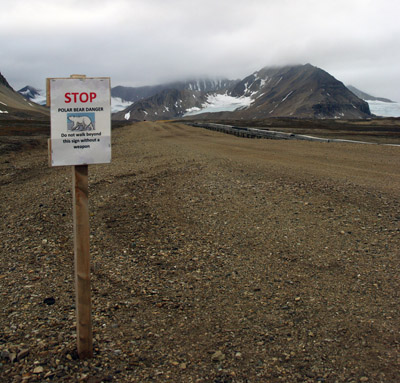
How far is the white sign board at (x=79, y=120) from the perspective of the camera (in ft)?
12.1

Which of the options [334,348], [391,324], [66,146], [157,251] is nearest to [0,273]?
[157,251]

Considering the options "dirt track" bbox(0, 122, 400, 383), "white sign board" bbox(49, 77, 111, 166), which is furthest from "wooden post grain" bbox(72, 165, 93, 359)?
"dirt track" bbox(0, 122, 400, 383)

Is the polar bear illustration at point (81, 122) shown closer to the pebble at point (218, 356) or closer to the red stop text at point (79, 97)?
the red stop text at point (79, 97)

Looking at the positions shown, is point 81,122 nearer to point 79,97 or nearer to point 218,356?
point 79,97

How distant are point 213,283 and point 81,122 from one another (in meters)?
3.11

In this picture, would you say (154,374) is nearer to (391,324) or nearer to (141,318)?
(141,318)

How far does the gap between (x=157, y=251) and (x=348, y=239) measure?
3.53m

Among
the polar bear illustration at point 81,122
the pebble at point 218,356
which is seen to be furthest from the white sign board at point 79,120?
the pebble at point 218,356

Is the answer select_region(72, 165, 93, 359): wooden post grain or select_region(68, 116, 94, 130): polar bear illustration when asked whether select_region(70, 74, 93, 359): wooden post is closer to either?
select_region(72, 165, 93, 359): wooden post grain

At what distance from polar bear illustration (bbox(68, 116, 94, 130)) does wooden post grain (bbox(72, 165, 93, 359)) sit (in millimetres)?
395

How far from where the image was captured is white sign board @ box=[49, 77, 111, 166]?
370cm

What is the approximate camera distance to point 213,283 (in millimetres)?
5680

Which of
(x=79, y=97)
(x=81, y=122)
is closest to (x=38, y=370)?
(x=81, y=122)

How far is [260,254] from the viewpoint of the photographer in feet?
21.4
